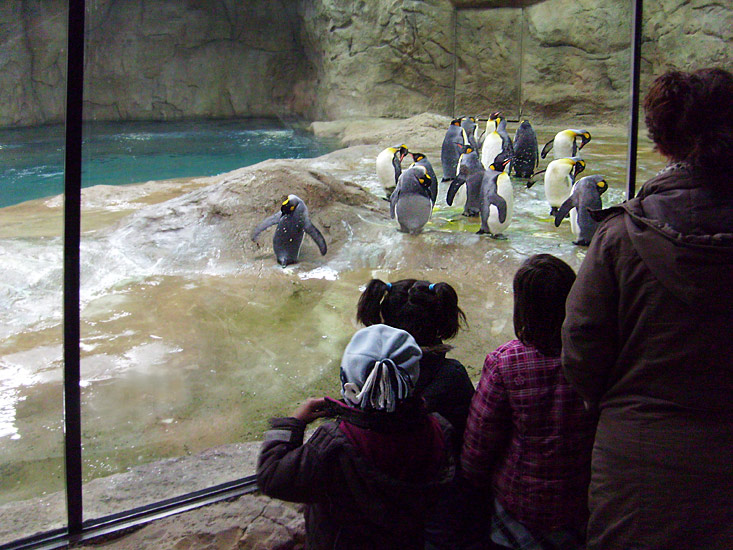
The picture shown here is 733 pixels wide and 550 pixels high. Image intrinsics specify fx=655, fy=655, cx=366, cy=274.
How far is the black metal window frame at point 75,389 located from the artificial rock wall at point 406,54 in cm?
786

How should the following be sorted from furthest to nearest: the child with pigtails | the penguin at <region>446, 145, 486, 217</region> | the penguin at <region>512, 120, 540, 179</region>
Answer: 1. the penguin at <region>512, 120, 540, 179</region>
2. the penguin at <region>446, 145, 486, 217</region>
3. the child with pigtails

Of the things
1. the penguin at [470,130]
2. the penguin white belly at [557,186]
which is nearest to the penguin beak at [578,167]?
the penguin white belly at [557,186]

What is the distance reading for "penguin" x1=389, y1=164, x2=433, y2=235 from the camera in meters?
4.47

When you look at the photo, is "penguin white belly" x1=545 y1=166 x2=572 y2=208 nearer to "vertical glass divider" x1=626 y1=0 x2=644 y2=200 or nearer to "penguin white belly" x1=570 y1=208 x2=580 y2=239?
"penguin white belly" x1=570 y1=208 x2=580 y2=239

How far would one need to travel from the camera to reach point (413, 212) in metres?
4.53

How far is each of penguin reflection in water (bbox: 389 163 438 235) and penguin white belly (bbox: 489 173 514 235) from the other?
1.44 ft

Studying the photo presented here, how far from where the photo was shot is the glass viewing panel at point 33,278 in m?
1.39

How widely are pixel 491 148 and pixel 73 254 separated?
19.2ft

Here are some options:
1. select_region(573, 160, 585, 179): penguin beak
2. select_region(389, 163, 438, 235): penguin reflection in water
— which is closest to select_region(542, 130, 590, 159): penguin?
select_region(573, 160, 585, 179): penguin beak

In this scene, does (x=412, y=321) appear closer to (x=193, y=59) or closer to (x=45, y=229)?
(x=45, y=229)

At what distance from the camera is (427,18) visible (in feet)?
36.6

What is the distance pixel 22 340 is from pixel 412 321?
143 centimetres

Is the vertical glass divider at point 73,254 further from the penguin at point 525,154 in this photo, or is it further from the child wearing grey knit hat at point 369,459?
the penguin at point 525,154

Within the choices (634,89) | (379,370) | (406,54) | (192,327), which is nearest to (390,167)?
(192,327)
